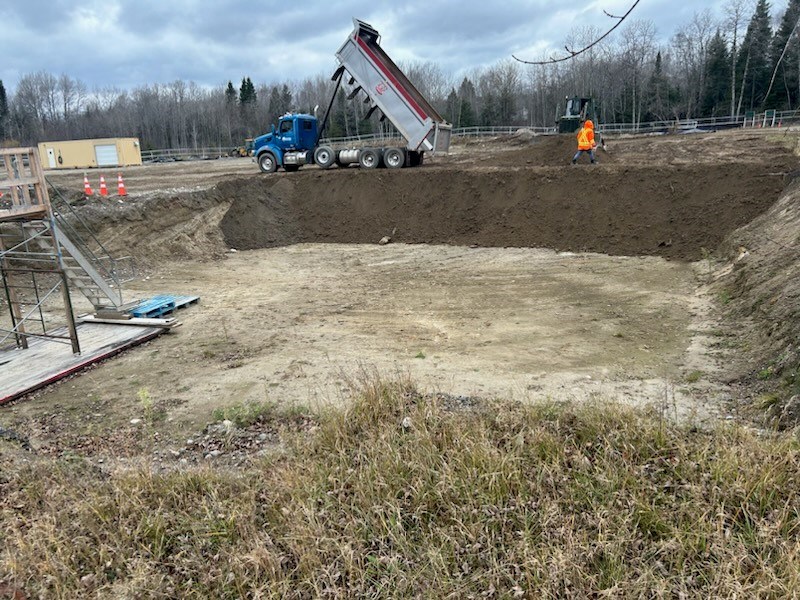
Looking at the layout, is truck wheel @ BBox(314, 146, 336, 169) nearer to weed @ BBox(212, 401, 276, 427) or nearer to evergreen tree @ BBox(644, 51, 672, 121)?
weed @ BBox(212, 401, 276, 427)

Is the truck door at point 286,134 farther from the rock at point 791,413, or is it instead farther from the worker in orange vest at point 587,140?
the rock at point 791,413

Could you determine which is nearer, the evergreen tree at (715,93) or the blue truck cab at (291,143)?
the blue truck cab at (291,143)

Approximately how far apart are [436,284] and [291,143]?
12942 millimetres

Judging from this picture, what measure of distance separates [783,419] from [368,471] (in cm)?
406

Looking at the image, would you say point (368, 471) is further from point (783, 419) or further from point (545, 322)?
point (545, 322)

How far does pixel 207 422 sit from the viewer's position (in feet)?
20.4

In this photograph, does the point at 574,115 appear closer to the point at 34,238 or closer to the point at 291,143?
the point at 291,143

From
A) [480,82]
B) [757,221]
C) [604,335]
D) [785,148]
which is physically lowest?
[604,335]

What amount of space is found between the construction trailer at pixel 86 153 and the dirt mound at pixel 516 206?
2839 cm

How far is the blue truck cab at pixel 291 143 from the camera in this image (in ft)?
73.3

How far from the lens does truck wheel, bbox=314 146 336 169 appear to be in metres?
22.1

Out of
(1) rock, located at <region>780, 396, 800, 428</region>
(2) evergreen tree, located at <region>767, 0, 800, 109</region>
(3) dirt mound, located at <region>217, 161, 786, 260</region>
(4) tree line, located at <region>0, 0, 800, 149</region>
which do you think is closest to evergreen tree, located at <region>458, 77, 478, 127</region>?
(4) tree line, located at <region>0, 0, 800, 149</region>

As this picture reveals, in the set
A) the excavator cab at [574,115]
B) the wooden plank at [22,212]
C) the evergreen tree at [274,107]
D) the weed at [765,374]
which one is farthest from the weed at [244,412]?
the evergreen tree at [274,107]

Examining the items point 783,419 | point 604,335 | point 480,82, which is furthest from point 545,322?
point 480,82
